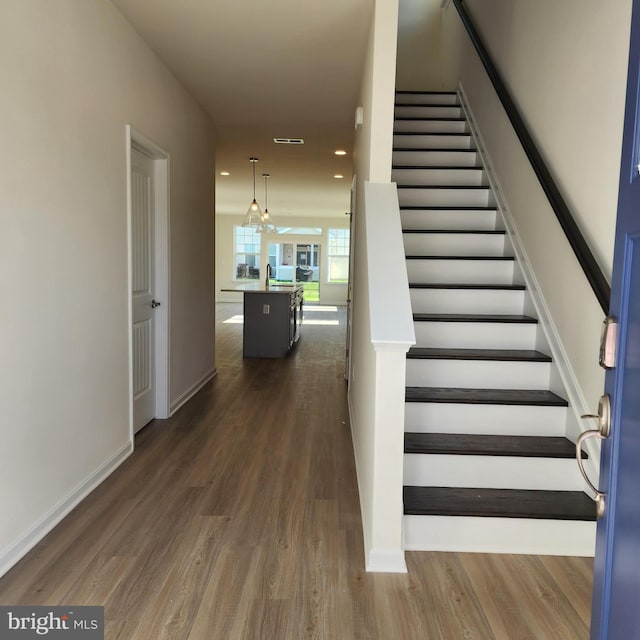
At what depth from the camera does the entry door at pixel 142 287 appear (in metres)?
3.60

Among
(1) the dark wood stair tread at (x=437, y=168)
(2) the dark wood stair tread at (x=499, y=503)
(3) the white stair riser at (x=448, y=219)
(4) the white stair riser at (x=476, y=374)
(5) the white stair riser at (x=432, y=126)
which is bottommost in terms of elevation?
(2) the dark wood stair tread at (x=499, y=503)

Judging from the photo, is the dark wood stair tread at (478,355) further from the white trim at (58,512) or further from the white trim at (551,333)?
the white trim at (58,512)

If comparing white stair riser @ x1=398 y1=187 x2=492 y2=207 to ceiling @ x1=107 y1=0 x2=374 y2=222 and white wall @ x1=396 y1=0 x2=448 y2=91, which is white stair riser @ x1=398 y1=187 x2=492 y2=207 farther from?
white wall @ x1=396 y1=0 x2=448 y2=91

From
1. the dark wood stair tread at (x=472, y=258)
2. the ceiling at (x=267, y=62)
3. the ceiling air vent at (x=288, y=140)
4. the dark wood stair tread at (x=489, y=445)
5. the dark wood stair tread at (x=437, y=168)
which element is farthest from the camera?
the ceiling air vent at (x=288, y=140)

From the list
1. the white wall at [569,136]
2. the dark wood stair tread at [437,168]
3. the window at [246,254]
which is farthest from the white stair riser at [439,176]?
the window at [246,254]

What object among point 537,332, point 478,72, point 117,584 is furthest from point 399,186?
point 117,584

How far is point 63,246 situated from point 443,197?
2773 mm

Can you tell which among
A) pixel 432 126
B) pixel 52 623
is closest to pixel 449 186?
pixel 432 126

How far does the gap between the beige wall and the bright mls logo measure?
6.27 metres

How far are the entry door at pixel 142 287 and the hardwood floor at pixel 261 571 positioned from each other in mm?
669

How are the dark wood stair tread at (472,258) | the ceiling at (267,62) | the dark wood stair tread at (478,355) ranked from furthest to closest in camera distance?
the dark wood stair tread at (472,258) → the ceiling at (267,62) → the dark wood stair tread at (478,355)

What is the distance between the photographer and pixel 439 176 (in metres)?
4.27

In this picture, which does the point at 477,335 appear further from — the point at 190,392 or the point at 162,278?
the point at 190,392

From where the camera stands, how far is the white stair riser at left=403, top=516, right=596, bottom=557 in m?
2.23
